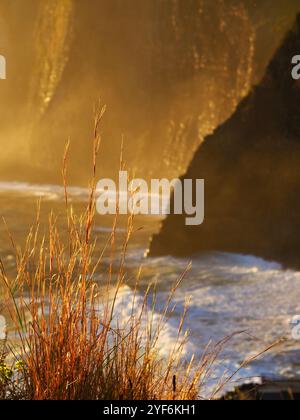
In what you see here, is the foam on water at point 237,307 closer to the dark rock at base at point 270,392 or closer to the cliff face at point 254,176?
the dark rock at base at point 270,392

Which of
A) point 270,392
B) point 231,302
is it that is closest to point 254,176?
point 231,302

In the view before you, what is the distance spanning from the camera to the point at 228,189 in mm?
13922

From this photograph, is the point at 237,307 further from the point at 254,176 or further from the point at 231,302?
the point at 254,176

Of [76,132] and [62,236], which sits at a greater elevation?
[76,132]

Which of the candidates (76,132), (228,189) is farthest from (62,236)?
(76,132)

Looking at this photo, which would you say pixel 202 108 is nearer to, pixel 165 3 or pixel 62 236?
pixel 165 3

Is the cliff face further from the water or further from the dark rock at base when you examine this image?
the dark rock at base

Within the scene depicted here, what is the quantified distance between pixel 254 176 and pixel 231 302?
4095 mm

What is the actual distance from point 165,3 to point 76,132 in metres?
5.95

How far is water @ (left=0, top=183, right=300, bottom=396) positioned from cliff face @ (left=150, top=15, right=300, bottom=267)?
1.74ft

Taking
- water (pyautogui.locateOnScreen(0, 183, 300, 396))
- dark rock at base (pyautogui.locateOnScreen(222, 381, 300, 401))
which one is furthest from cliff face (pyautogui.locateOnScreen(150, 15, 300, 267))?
dark rock at base (pyautogui.locateOnScreen(222, 381, 300, 401))

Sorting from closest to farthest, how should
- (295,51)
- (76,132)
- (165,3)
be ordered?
(295,51) → (165,3) → (76,132)

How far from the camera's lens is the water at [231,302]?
25.6 ft

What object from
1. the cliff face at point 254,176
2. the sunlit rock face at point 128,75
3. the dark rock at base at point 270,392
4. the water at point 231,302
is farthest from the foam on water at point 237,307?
the sunlit rock face at point 128,75
